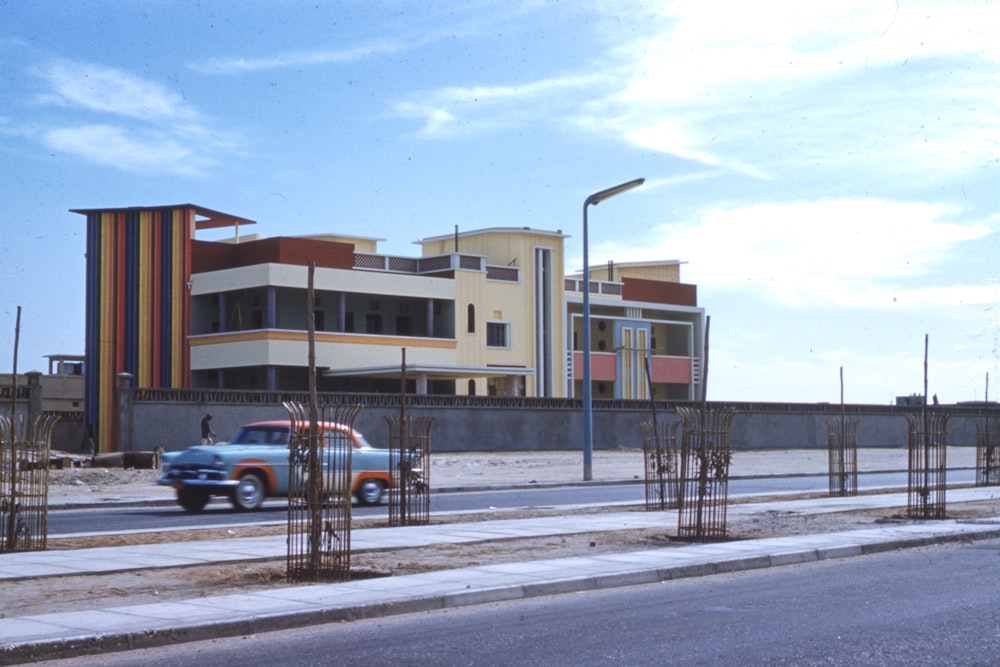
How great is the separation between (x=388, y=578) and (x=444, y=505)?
1233 centimetres

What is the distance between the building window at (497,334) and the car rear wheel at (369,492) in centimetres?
4247

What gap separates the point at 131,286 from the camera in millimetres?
56219

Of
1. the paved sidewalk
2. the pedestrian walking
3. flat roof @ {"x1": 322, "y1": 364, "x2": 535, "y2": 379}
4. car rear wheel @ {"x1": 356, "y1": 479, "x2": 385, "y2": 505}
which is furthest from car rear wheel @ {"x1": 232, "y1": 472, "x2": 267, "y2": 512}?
flat roof @ {"x1": 322, "y1": 364, "x2": 535, "y2": 379}

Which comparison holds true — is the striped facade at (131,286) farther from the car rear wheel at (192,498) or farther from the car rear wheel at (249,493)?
the car rear wheel at (249,493)

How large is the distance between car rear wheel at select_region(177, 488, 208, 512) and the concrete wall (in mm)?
11349

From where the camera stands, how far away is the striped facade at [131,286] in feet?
183

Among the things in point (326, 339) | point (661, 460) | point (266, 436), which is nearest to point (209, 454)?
point (266, 436)

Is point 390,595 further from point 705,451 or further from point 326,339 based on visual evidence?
point 326,339

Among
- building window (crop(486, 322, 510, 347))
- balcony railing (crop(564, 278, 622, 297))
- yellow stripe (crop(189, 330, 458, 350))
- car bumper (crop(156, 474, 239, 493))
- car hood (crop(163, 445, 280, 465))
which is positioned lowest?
car bumper (crop(156, 474, 239, 493))

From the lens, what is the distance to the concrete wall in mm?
42656

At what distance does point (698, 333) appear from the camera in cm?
8025

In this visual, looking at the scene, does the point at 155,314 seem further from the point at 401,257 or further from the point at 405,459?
the point at 405,459

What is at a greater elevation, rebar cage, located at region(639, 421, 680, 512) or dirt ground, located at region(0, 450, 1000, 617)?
rebar cage, located at region(639, 421, 680, 512)

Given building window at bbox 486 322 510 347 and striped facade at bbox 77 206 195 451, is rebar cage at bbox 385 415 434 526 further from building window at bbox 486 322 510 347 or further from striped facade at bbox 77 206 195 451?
building window at bbox 486 322 510 347
